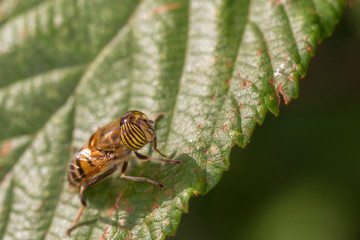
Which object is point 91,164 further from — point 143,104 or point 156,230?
point 156,230

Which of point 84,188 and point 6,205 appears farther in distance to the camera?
point 6,205

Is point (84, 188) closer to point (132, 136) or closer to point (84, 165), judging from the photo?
point (84, 165)

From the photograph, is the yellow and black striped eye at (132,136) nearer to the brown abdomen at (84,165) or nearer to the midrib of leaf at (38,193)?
the brown abdomen at (84,165)

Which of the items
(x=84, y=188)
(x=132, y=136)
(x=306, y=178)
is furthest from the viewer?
(x=306, y=178)

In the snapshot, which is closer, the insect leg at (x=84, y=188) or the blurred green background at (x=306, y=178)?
the insect leg at (x=84, y=188)

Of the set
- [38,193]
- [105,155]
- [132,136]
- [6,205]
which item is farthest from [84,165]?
[6,205]

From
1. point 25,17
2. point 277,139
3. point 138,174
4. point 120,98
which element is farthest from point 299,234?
point 25,17

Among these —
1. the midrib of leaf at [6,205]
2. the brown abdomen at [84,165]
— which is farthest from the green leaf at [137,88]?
the brown abdomen at [84,165]
